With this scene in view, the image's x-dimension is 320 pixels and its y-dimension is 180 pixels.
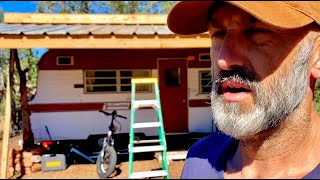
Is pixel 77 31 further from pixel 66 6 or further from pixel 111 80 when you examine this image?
pixel 66 6

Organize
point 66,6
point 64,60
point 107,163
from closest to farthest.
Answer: point 107,163, point 64,60, point 66,6

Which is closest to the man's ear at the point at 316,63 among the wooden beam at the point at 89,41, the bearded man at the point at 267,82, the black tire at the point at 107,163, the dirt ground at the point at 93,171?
the bearded man at the point at 267,82

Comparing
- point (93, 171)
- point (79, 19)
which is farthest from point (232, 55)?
point (79, 19)

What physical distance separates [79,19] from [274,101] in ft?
37.4

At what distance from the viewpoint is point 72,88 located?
37.5ft

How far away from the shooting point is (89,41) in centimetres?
738

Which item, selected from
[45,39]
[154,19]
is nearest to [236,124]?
[45,39]

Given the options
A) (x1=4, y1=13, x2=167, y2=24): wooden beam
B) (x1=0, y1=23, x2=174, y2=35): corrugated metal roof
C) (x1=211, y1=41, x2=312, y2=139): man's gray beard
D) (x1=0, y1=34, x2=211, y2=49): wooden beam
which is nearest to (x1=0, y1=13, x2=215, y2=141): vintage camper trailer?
(x1=4, y1=13, x2=167, y2=24): wooden beam

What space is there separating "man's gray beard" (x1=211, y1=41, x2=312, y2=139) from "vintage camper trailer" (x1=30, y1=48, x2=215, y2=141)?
32.3 ft

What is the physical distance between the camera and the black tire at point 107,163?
789 cm

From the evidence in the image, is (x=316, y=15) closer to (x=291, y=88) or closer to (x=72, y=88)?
(x=291, y=88)

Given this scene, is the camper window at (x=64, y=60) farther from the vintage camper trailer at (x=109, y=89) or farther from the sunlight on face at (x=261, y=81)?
the sunlight on face at (x=261, y=81)

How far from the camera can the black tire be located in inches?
311

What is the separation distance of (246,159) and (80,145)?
34.2ft
